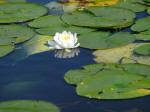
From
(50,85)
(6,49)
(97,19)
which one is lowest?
(50,85)

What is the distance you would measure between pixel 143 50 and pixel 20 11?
1948 mm

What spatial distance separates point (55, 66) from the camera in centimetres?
341

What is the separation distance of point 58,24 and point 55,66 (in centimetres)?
101

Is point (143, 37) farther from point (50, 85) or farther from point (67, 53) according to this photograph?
point (50, 85)

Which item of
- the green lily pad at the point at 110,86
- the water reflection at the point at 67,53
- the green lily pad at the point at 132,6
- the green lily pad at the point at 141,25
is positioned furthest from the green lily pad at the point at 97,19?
the green lily pad at the point at 110,86

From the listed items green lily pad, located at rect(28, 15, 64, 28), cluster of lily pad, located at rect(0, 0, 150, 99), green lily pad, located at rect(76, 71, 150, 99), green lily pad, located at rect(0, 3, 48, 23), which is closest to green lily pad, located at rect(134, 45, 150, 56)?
cluster of lily pad, located at rect(0, 0, 150, 99)

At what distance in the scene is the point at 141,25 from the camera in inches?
164

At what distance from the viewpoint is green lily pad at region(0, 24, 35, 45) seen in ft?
12.7

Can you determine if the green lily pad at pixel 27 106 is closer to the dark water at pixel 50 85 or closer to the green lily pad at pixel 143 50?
the dark water at pixel 50 85

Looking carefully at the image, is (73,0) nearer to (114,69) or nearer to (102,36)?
(102,36)

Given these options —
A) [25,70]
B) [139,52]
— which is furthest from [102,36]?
[25,70]

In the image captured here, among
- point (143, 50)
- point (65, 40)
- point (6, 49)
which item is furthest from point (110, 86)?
point (6, 49)

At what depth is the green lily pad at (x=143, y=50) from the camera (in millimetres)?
3520

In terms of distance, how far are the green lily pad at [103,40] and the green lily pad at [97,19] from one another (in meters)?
0.21
